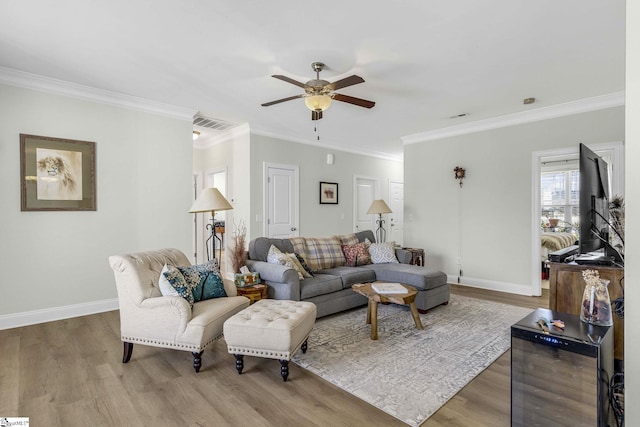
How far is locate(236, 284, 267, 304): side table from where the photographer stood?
334 cm

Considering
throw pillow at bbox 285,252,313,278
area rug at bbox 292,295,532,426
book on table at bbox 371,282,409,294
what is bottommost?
area rug at bbox 292,295,532,426

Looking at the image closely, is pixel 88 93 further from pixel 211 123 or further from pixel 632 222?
pixel 632 222

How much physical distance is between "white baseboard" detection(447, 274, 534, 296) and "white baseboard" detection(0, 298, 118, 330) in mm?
5126

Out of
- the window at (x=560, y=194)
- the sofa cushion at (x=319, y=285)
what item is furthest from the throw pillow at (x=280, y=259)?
the window at (x=560, y=194)

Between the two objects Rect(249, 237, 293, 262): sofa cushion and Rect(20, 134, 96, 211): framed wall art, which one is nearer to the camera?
Rect(20, 134, 96, 211): framed wall art

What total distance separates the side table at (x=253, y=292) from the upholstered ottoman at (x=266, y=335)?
30.5 inches

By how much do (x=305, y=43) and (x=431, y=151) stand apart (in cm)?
379

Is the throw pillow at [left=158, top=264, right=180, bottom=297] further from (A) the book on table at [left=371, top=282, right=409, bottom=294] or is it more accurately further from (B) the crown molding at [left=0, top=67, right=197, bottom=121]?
(B) the crown molding at [left=0, top=67, right=197, bottom=121]

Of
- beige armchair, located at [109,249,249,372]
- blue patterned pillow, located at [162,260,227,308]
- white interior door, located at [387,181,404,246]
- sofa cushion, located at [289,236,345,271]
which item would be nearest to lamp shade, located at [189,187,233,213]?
blue patterned pillow, located at [162,260,227,308]

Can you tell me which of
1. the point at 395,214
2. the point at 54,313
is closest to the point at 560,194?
the point at 395,214

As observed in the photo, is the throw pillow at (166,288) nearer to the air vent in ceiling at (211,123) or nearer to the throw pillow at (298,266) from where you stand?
the throw pillow at (298,266)

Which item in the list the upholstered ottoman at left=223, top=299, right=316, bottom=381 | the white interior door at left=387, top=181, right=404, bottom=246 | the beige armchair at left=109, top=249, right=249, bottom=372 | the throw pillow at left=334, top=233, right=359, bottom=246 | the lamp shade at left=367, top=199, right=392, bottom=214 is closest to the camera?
the upholstered ottoman at left=223, top=299, right=316, bottom=381

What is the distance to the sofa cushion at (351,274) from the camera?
395 centimetres

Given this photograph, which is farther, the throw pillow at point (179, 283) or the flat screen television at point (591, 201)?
the throw pillow at point (179, 283)
